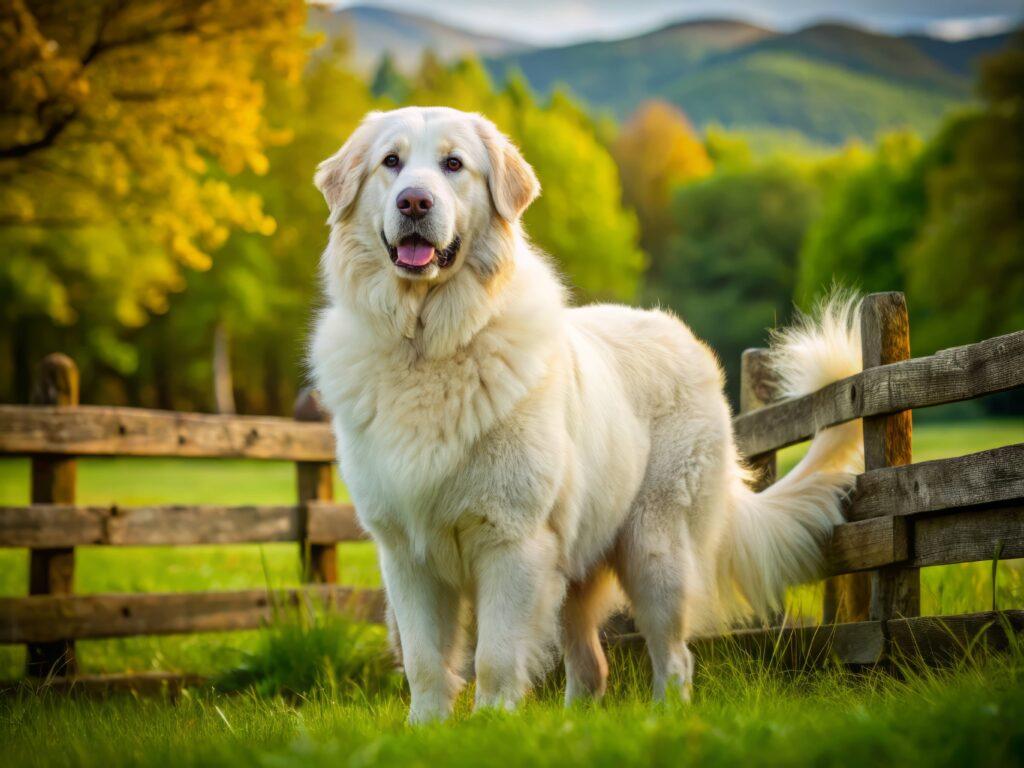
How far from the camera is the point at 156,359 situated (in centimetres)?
2914

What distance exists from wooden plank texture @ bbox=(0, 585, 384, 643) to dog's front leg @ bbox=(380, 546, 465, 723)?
1.75m

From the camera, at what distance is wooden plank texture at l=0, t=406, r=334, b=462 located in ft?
17.6

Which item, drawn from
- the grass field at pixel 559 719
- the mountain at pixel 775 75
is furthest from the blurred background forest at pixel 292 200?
the mountain at pixel 775 75

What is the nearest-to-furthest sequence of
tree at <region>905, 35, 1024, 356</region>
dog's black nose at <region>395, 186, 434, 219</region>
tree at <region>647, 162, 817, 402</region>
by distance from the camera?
dog's black nose at <region>395, 186, 434, 219</region> → tree at <region>905, 35, 1024, 356</region> → tree at <region>647, 162, 817, 402</region>

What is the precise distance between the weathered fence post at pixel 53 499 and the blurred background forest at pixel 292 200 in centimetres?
202

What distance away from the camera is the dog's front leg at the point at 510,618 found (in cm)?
346

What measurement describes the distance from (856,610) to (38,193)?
782cm

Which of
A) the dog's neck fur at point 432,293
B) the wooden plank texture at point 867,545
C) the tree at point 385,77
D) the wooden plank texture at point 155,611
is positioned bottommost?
the wooden plank texture at point 155,611

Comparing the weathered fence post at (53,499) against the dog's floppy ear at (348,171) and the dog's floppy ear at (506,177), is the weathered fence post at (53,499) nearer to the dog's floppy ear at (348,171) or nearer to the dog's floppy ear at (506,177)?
the dog's floppy ear at (348,171)

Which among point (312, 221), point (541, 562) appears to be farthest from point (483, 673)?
point (312, 221)

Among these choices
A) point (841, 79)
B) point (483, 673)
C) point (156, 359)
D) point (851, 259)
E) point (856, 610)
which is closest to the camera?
point (483, 673)

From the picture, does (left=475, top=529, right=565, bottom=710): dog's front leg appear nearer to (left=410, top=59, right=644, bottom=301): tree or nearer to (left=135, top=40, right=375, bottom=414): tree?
(left=135, top=40, right=375, bottom=414): tree

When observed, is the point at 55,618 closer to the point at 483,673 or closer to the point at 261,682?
the point at 261,682

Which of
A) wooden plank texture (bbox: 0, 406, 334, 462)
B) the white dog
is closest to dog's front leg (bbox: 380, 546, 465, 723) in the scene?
the white dog
